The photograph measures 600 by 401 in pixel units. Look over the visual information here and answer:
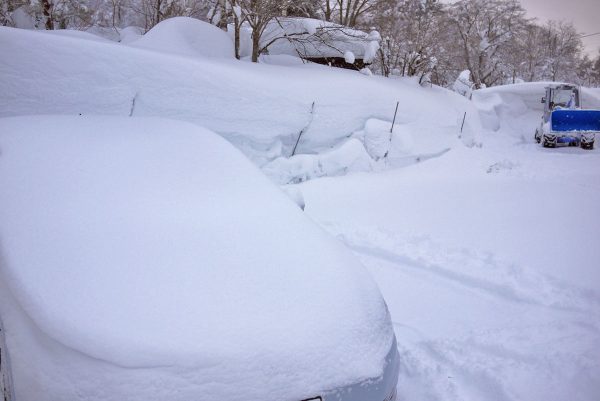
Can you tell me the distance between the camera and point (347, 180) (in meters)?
7.47

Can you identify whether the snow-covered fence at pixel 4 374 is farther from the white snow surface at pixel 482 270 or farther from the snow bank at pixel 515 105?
the snow bank at pixel 515 105

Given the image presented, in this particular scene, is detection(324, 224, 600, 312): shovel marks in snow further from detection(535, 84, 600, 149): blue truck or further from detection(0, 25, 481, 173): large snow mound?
detection(535, 84, 600, 149): blue truck

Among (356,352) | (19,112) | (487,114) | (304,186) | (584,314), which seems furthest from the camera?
(487,114)

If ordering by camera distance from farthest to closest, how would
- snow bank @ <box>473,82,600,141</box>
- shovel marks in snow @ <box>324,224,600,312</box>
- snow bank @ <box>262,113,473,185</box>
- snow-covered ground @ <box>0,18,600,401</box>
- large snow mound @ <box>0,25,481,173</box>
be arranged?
snow bank @ <box>473,82,600,141</box> < snow bank @ <box>262,113,473,185</box> < large snow mound @ <box>0,25,481,173</box> < shovel marks in snow @ <box>324,224,600,312</box> < snow-covered ground @ <box>0,18,600,401</box>

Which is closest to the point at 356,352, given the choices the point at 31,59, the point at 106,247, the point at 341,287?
the point at 341,287

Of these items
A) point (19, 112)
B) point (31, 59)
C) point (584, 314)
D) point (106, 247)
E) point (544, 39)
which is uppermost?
point (544, 39)

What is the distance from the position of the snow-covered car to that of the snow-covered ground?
1.00m

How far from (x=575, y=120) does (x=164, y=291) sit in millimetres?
13976

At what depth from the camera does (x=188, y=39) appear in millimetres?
9273

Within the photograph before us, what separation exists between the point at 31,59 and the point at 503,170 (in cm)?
897

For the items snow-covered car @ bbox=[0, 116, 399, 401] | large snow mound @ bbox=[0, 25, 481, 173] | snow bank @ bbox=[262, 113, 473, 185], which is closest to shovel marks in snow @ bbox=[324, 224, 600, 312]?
snow-covered car @ bbox=[0, 116, 399, 401]

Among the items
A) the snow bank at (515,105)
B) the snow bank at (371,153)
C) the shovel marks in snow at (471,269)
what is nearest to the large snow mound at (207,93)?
the snow bank at (371,153)

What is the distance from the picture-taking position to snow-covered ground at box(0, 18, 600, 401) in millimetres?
2896

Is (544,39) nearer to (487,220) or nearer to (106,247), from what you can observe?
(487,220)
